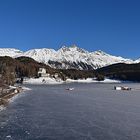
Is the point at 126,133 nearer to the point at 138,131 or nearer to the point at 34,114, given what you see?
the point at 138,131

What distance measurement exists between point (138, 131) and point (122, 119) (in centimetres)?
945

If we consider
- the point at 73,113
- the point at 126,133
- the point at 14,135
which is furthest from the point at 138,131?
the point at 73,113

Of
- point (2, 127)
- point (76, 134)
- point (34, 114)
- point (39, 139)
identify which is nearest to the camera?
point (39, 139)

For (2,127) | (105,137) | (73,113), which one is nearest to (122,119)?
(73,113)

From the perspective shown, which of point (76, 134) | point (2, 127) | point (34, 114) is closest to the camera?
point (76, 134)

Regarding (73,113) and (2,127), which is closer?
(2,127)

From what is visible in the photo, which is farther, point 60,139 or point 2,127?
point 2,127

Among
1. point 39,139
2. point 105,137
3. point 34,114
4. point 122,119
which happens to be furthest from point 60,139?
point 34,114

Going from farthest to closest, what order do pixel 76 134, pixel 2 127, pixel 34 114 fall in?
pixel 34 114
pixel 2 127
pixel 76 134

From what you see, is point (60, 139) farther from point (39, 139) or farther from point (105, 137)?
point (105, 137)

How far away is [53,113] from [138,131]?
19.3 metres

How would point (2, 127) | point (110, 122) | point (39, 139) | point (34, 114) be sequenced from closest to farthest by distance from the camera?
point (39, 139) < point (2, 127) < point (110, 122) < point (34, 114)

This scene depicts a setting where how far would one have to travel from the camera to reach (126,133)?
39719mm

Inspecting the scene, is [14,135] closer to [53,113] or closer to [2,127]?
[2,127]
